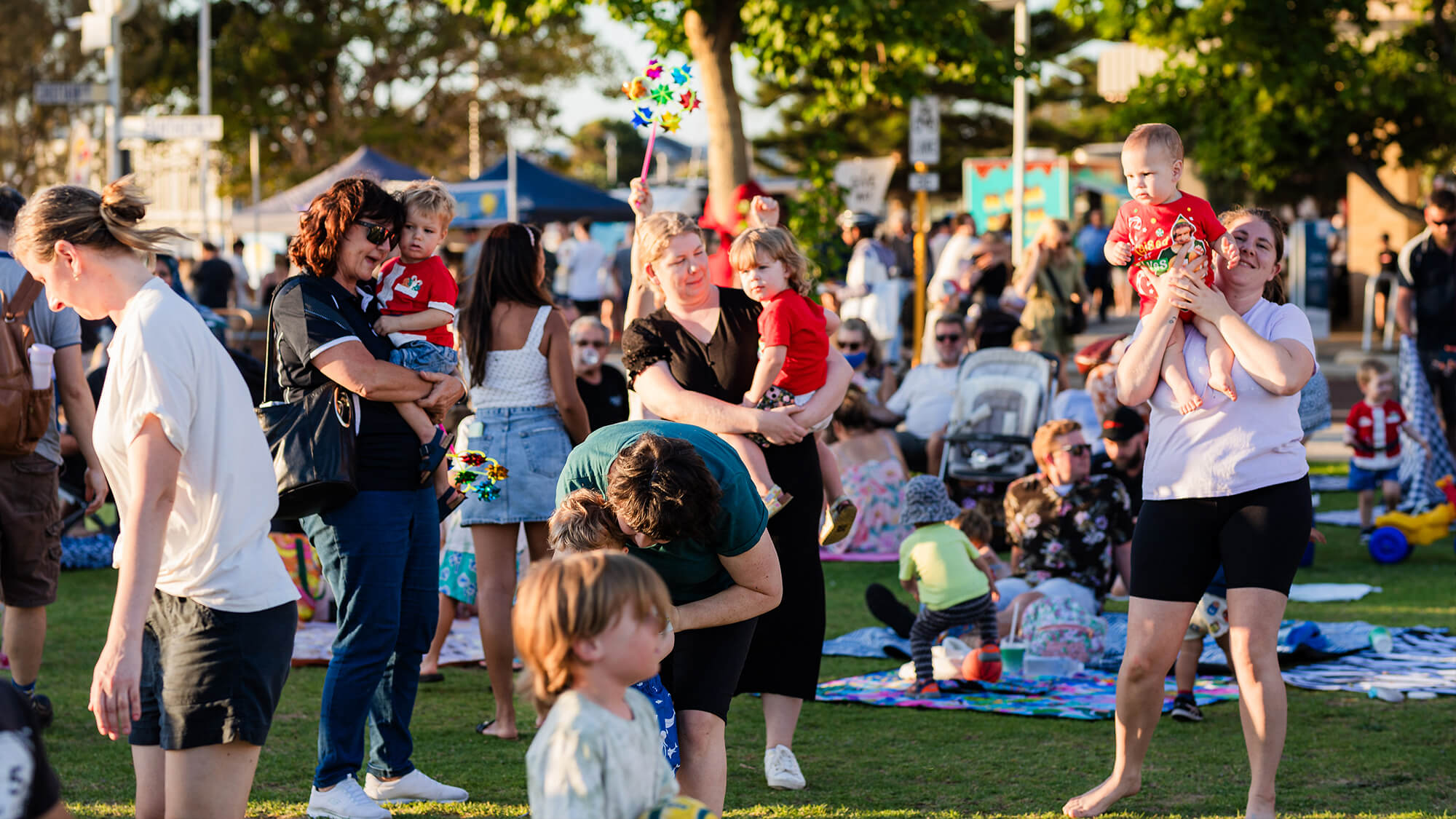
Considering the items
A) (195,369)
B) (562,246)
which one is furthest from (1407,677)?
(562,246)

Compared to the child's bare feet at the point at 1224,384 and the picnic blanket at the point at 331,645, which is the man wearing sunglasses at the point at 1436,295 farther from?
the picnic blanket at the point at 331,645

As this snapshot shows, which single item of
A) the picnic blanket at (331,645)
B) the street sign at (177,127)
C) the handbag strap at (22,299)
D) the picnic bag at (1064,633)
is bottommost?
the picnic blanket at (331,645)

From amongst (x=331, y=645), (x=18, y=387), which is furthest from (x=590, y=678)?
(x=331, y=645)

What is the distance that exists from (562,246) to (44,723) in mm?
17551

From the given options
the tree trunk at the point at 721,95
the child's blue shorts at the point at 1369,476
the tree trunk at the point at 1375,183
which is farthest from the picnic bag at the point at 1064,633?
the tree trunk at the point at 1375,183

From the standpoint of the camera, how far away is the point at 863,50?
1512 centimetres

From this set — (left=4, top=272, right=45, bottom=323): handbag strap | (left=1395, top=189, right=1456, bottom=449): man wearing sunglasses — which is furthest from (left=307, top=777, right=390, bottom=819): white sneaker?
(left=1395, top=189, right=1456, bottom=449): man wearing sunglasses

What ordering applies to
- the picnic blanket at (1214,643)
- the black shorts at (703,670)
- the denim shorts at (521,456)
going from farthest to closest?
the picnic blanket at (1214,643)
the denim shorts at (521,456)
the black shorts at (703,670)

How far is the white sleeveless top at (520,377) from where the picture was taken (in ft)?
18.5

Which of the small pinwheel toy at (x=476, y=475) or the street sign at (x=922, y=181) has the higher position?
the street sign at (x=922, y=181)

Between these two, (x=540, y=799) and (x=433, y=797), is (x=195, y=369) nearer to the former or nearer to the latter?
(x=540, y=799)

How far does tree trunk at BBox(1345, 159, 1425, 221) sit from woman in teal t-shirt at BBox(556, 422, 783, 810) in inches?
712

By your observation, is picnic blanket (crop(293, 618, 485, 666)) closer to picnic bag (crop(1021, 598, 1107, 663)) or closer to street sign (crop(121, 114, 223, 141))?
picnic bag (crop(1021, 598, 1107, 663))

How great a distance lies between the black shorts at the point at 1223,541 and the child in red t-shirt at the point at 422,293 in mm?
2066
